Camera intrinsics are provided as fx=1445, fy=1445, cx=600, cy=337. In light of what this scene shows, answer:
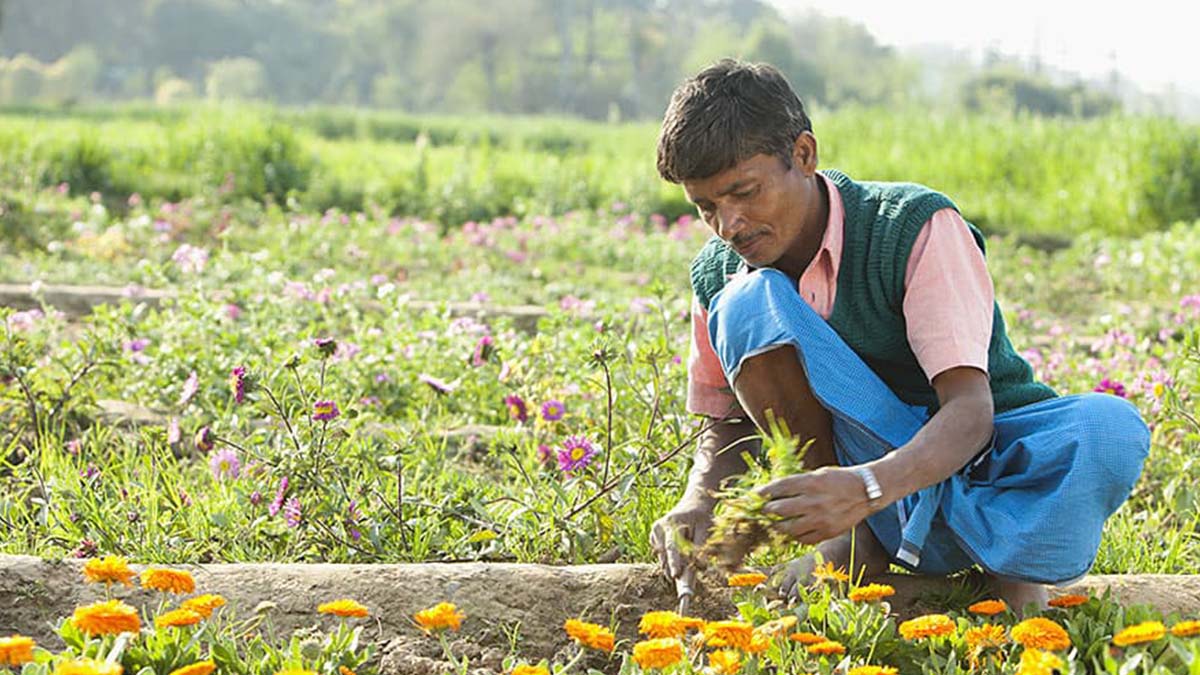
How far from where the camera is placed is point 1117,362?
4543mm

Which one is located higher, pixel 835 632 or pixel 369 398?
pixel 835 632

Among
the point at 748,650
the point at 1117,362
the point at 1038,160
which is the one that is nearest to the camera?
the point at 748,650

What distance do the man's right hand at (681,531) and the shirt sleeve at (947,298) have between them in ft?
1.59

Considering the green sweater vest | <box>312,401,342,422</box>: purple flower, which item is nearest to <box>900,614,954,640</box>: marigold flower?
the green sweater vest

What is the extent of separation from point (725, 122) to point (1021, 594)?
3.06 feet

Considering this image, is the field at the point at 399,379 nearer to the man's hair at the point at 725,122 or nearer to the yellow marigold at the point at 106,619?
the man's hair at the point at 725,122

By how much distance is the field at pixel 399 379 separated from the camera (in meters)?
2.86

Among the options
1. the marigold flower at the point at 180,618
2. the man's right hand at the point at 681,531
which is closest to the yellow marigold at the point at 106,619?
the marigold flower at the point at 180,618

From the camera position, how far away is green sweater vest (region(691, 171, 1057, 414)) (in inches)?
96.3

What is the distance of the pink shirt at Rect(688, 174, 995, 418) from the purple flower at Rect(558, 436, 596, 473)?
0.61m

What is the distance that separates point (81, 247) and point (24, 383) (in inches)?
172

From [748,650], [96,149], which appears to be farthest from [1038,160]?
[748,650]

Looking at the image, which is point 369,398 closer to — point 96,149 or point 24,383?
point 24,383

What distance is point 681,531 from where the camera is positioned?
100 inches
